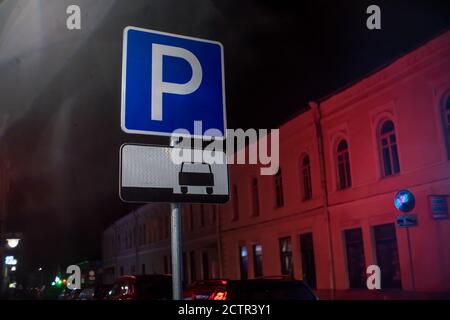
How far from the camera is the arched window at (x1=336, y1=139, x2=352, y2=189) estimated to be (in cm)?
1870


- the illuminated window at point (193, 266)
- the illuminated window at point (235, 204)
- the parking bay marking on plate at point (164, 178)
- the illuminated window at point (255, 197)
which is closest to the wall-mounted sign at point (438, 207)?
the illuminated window at point (255, 197)

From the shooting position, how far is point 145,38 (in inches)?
130

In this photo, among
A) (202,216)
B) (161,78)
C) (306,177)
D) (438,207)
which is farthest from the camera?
(202,216)

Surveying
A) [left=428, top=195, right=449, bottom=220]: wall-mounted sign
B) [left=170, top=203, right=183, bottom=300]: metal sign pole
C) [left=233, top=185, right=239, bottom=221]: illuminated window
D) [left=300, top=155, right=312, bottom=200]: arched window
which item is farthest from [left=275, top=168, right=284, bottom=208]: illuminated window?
[left=170, top=203, right=183, bottom=300]: metal sign pole

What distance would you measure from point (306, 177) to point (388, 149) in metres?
4.68

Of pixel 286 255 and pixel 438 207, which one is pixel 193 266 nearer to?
pixel 286 255

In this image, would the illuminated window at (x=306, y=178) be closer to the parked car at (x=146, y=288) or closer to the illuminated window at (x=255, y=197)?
the illuminated window at (x=255, y=197)

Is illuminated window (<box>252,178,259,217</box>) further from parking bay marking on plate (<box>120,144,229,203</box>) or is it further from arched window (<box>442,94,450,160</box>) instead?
parking bay marking on plate (<box>120,144,229,203</box>)

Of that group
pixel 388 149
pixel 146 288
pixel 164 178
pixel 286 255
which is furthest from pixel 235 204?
pixel 164 178

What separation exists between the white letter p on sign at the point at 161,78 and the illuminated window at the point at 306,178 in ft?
57.8

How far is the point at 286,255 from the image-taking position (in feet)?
72.4

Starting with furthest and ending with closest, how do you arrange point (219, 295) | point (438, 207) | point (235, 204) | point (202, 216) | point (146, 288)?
point (202, 216), point (235, 204), point (438, 207), point (146, 288), point (219, 295)
